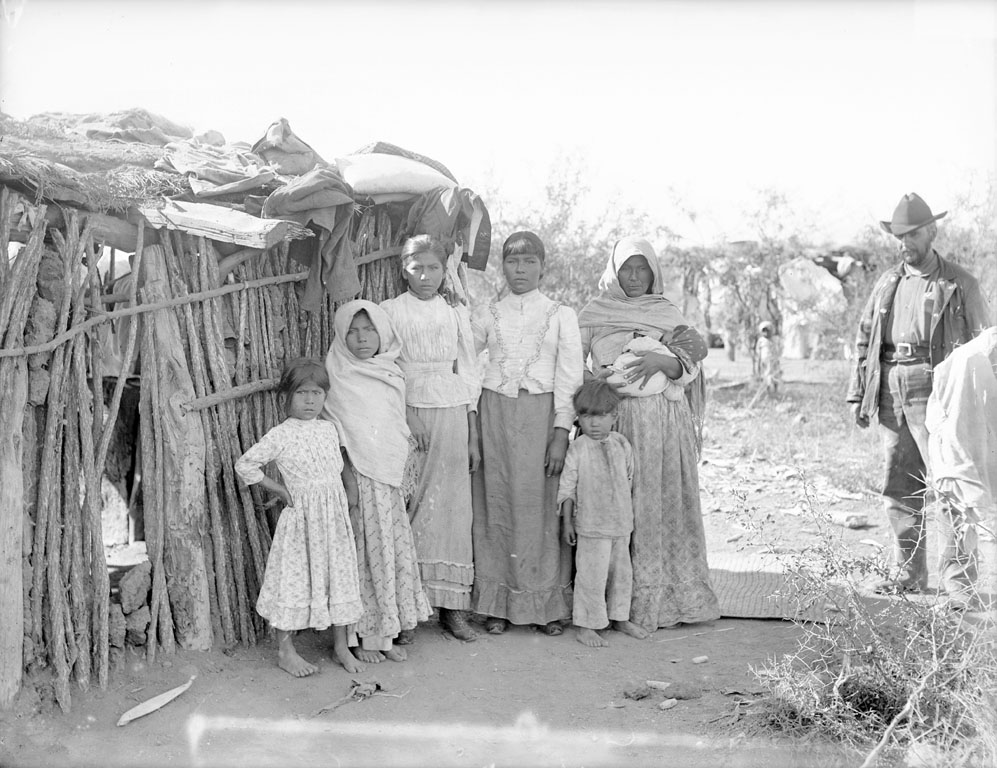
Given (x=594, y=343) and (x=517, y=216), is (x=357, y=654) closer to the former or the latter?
(x=594, y=343)

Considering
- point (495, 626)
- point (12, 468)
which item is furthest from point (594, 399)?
point (12, 468)

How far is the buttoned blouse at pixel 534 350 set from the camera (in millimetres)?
4719

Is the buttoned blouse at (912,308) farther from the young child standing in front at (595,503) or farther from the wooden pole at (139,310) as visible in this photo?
the wooden pole at (139,310)

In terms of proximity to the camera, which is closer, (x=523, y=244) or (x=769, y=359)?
(x=523, y=244)

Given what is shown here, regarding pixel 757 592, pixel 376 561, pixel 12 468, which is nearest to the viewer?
pixel 12 468

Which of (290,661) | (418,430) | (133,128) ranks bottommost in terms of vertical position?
(290,661)

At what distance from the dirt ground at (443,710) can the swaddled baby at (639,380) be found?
3.32ft

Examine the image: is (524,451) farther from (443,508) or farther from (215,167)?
(215,167)

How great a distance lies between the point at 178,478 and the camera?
418cm

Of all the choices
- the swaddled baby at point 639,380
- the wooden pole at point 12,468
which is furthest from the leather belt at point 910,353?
the wooden pole at point 12,468

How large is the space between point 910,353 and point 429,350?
2.78 metres

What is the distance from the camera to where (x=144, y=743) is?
353 centimetres

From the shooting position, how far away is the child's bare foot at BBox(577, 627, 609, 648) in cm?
457

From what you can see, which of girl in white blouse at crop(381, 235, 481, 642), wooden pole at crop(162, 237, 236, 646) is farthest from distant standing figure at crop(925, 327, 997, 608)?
wooden pole at crop(162, 237, 236, 646)
